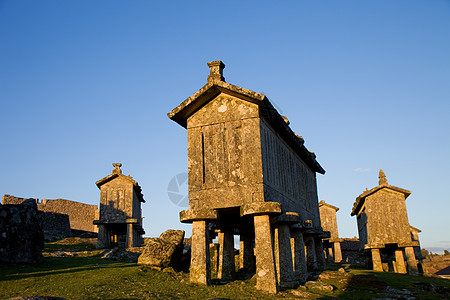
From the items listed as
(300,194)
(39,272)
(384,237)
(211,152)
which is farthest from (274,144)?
(384,237)

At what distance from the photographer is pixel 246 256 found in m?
17.5

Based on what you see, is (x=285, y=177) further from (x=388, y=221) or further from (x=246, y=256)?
(x=388, y=221)

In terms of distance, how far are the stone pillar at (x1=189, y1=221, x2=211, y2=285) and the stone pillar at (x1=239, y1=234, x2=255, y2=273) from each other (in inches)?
206

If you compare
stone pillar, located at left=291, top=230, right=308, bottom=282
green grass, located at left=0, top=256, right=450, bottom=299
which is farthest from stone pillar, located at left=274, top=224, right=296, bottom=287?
stone pillar, located at left=291, top=230, right=308, bottom=282

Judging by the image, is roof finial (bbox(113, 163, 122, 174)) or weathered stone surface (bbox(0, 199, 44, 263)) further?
roof finial (bbox(113, 163, 122, 174))

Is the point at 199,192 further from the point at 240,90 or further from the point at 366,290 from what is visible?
the point at 366,290

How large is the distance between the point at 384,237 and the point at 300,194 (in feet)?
27.3

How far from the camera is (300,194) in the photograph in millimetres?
17688

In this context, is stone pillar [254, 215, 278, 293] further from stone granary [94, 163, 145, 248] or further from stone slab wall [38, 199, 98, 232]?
stone slab wall [38, 199, 98, 232]

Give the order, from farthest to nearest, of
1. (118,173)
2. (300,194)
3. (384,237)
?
(118,173) → (384,237) → (300,194)

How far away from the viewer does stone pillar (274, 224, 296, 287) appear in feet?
44.3

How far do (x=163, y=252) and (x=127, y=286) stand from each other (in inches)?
126

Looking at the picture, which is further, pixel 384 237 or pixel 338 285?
pixel 384 237

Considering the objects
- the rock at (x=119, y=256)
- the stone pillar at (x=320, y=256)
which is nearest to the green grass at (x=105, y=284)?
the rock at (x=119, y=256)
